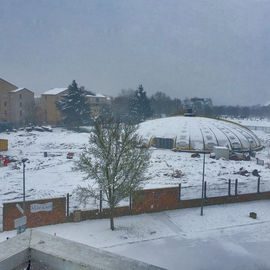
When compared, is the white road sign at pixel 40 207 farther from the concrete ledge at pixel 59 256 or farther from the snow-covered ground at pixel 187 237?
the concrete ledge at pixel 59 256

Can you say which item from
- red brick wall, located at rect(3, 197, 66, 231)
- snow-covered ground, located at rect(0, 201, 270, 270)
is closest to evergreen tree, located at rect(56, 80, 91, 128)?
red brick wall, located at rect(3, 197, 66, 231)

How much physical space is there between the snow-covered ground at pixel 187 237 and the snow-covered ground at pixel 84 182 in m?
2.01

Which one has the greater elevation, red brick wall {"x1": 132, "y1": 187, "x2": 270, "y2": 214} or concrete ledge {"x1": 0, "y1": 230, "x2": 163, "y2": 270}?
concrete ledge {"x1": 0, "y1": 230, "x2": 163, "y2": 270}

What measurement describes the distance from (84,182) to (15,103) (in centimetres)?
5768

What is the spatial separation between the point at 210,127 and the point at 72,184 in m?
27.8

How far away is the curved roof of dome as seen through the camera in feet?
132

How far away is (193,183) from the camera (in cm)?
2417

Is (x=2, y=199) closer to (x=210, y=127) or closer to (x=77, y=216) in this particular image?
(x=77, y=216)

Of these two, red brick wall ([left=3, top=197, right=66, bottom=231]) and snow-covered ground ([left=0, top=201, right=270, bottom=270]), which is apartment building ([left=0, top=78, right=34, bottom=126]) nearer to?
red brick wall ([left=3, top=197, right=66, bottom=231])

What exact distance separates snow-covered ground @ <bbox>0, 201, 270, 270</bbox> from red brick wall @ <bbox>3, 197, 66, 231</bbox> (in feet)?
1.28

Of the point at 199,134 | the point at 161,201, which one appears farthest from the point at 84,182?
the point at 199,134

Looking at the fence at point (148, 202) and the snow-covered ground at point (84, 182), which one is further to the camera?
the snow-covered ground at point (84, 182)

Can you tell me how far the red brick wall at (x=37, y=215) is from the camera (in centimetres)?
1453

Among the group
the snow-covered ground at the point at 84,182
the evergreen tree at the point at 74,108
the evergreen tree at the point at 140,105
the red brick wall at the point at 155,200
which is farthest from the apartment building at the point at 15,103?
the red brick wall at the point at 155,200
